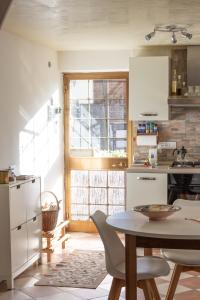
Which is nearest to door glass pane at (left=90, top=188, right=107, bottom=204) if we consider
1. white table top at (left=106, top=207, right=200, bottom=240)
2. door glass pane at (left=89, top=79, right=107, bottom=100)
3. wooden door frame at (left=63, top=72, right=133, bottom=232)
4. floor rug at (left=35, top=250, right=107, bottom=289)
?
wooden door frame at (left=63, top=72, right=133, bottom=232)

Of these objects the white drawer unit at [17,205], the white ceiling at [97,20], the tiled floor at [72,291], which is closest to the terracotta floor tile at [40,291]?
the tiled floor at [72,291]

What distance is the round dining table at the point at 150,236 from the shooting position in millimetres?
2949

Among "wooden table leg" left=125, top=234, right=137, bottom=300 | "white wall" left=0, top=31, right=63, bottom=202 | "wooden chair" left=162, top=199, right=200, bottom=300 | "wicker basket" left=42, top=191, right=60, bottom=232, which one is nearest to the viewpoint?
"wooden table leg" left=125, top=234, right=137, bottom=300

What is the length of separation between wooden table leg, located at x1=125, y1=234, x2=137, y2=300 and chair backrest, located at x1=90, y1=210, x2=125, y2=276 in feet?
0.83

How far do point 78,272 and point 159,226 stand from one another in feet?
6.57

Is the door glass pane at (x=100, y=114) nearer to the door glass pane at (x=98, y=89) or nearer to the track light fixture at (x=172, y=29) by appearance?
the door glass pane at (x=98, y=89)

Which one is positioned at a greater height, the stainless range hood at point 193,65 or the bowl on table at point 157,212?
the stainless range hood at point 193,65

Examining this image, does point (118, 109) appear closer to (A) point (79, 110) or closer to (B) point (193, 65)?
(A) point (79, 110)

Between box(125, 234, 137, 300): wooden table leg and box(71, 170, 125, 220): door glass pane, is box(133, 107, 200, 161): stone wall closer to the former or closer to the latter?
box(71, 170, 125, 220): door glass pane

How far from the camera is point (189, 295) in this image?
14.0 feet

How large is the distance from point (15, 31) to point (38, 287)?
8.26 feet

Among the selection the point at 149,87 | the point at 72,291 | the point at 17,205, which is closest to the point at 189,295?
the point at 72,291

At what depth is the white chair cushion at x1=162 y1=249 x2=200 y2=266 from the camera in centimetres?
352

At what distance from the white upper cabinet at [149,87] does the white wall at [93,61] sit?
506mm
